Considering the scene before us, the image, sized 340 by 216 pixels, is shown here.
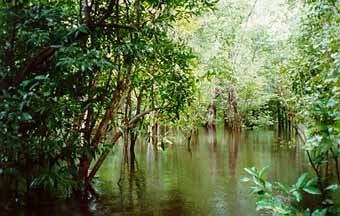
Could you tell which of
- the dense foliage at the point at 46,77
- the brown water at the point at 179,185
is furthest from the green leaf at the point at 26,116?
the brown water at the point at 179,185

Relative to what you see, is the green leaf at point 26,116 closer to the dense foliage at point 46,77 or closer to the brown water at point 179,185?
the dense foliage at point 46,77

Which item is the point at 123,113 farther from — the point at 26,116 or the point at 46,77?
the point at 26,116

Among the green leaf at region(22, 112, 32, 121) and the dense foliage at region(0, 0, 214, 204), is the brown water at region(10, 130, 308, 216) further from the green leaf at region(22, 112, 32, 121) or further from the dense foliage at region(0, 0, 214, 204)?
the green leaf at region(22, 112, 32, 121)

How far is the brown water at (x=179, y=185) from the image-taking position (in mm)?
6754

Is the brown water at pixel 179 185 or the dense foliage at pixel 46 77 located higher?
the dense foliage at pixel 46 77

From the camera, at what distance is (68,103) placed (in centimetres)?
503

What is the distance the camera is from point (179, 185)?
8.78 meters

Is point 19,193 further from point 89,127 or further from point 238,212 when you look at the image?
point 238,212

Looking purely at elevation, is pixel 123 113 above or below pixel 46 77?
below

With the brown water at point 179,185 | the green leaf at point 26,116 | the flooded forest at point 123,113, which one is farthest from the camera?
the brown water at point 179,185

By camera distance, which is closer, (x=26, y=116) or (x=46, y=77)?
(x=26, y=116)

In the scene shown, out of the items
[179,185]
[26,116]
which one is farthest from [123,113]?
[26,116]

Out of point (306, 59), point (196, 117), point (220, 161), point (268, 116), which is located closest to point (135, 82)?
point (306, 59)

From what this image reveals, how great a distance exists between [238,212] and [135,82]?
10.6 ft
